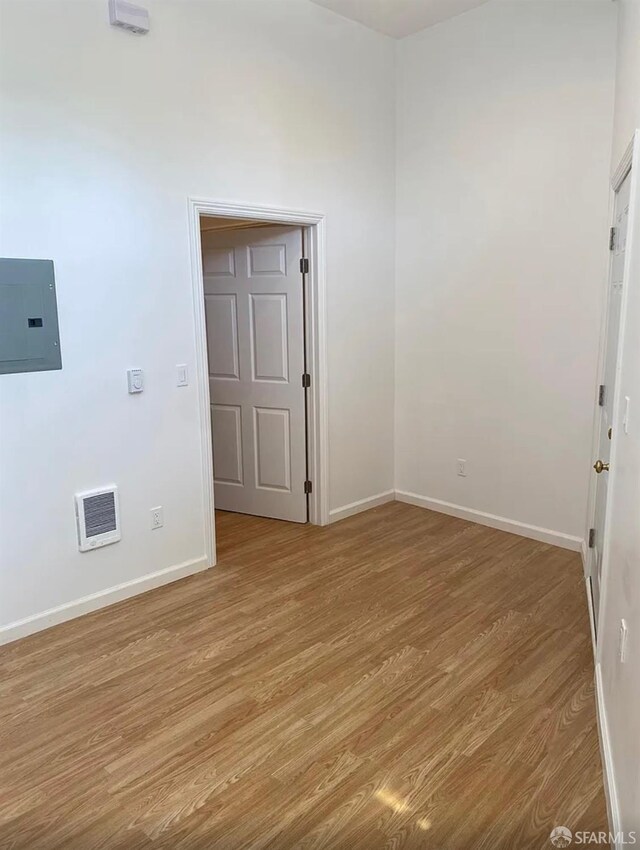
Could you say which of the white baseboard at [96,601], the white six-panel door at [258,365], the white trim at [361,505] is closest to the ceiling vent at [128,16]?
the white six-panel door at [258,365]

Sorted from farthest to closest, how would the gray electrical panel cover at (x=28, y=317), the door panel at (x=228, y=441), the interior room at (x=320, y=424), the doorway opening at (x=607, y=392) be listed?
1. the door panel at (x=228, y=441)
2. the gray electrical panel cover at (x=28, y=317)
3. the doorway opening at (x=607, y=392)
4. the interior room at (x=320, y=424)

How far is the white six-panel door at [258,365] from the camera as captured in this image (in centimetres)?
432

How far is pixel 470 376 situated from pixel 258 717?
2.74 meters

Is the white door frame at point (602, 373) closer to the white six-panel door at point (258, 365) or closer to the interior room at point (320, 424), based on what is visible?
the interior room at point (320, 424)

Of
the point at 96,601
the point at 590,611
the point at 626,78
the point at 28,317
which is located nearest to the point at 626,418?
the point at 590,611

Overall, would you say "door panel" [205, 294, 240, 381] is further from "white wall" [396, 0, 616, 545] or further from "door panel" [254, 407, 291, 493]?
"white wall" [396, 0, 616, 545]

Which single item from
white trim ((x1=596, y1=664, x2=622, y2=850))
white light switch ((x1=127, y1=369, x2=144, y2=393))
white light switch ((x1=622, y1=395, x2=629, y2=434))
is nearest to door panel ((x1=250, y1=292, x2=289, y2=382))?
white light switch ((x1=127, y1=369, x2=144, y2=393))

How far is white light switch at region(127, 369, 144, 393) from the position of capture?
331 centimetres

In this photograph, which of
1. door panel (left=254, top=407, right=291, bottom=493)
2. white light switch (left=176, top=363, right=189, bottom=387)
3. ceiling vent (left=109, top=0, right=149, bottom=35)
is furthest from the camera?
door panel (left=254, top=407, right=291, bottom=493)

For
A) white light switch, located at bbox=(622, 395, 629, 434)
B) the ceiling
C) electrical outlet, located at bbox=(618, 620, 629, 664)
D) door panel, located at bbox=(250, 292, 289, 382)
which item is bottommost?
electrical outlet, located at bbox=(618, 620, 629, 664)

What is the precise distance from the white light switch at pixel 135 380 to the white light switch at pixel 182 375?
0.23 metres

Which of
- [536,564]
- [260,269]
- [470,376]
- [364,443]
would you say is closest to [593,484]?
[536,564]

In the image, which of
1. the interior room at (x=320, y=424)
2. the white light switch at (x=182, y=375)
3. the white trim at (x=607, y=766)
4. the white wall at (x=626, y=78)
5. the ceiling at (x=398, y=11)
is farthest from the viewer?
the ceiling at (x=398, y=11)

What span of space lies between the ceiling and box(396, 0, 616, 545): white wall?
0.31ft
